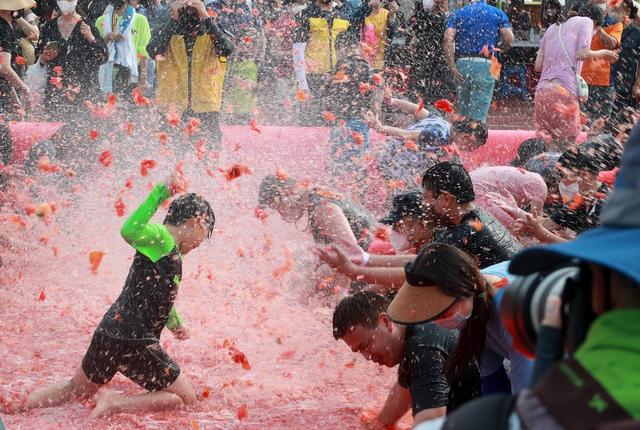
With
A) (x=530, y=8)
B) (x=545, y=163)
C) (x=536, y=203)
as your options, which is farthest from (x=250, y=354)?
(x=530, y=8)

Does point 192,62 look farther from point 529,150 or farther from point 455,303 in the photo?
point 455,303

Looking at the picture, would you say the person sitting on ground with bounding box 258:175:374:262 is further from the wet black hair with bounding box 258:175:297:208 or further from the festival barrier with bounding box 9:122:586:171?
the festival barrier with bounding box 9:122:586:171

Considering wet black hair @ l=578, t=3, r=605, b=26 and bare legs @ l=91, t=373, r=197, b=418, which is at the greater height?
wet black hair @ l=578, t=3, r=605, b=26

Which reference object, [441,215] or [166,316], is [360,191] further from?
[166,316]

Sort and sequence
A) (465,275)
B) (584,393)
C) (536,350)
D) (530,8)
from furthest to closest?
(530,8), (465,275), (536,350), (584,393)

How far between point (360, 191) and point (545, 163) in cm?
156

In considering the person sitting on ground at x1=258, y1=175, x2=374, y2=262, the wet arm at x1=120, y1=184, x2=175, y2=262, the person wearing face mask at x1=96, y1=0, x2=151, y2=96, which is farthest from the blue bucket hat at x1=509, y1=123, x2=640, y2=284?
the person wearing face mask at x1=96, y1=0, x2=151, y2=96

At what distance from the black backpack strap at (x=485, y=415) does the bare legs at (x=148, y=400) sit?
3.51 meters

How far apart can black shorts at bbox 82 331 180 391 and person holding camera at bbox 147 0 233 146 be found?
3648 mm

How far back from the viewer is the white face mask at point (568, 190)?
5.59m

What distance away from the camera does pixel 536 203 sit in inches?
227

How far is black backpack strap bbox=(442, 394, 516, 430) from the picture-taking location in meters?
1.23

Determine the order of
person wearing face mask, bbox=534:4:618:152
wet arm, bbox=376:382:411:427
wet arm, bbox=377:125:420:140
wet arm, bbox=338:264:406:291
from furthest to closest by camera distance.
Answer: person wearing face mask, bbox=534:4:618:152 < wet arm, bbox=377:125:420:140 < wet arm, bbox=338:264:406:291 < wet arm, bbox=376:382:411:427

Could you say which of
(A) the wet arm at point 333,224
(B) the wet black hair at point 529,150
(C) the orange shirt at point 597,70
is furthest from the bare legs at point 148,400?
(C) the orange shirt at point 597,70
